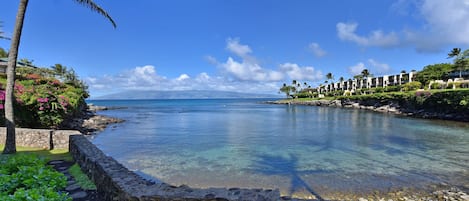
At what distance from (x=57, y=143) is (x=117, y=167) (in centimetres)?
743

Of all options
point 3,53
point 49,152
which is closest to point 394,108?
point 49,152

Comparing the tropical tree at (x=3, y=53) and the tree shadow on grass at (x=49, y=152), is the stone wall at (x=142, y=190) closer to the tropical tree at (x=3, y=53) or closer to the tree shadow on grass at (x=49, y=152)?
the tree shadow on grass at (x=49, y=152)

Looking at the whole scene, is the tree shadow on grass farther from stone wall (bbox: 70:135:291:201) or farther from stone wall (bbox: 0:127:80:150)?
stone wall (bbox: 70:135:291:201)

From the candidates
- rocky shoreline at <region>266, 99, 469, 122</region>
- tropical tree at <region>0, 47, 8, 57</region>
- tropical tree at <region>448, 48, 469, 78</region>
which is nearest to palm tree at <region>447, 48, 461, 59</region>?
tropical tree at <region>448, 48, 469, 78</region>

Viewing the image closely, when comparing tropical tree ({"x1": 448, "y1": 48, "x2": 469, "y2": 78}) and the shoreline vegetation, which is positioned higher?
tropical tree ({"x1": 448, "y1": 48, "x2": 469, "y2": 78})

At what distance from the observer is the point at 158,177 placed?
10398 mm

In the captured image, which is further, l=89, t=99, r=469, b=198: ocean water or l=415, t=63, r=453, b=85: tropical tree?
l=415, t=63, r=453, b=85: tropical tree

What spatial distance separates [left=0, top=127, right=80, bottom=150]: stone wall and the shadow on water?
943 centimetres

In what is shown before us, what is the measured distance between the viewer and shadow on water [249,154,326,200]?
30.9 feet

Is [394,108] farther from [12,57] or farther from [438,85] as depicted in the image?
[12,57]

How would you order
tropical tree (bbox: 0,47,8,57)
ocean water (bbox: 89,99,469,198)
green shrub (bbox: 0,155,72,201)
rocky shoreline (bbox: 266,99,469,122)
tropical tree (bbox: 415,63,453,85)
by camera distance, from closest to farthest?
green shrub (bbox: 0,155,72,201), ocean water (bbox: 89,99,469,198), rocky shoreline (bbox: 266,99,469,122), tropical tree (bbox: 0,47,8,57), tropical tree (bbox: 415,63,453,85)

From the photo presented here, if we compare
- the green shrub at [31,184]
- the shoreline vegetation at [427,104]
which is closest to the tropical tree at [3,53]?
the green shrub at [31,184]

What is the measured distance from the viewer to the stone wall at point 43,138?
11148 mm

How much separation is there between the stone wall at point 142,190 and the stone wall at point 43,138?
573 cm
